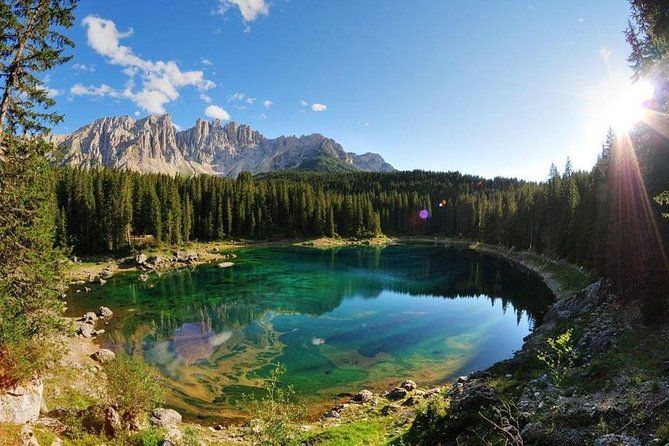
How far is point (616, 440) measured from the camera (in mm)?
10820

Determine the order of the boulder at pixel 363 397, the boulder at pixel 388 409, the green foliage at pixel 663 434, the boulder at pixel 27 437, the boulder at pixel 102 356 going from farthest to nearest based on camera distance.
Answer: the boulder at pixel 102 356 → the boulder at pixel 363 397 → the boulder at pixel 388 409 → the boulder at pixel 27 437 → the green foliage at pixel 663 434

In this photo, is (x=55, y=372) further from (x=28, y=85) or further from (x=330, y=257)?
(x=330, y=257)

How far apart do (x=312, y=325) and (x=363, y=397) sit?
20.1 m

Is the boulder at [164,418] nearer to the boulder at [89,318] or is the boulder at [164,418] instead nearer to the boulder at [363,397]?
the boulder at [363,397]

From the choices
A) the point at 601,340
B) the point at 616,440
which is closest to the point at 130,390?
the point at 616,440

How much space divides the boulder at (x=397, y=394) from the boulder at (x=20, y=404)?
69.9 feet

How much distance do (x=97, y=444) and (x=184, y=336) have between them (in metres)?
28.6

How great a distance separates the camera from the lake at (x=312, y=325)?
33.3 metres

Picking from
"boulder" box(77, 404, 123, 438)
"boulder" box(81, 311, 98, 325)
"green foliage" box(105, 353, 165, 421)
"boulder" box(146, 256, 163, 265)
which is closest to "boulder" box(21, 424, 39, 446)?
"boulder" box(77, 404, 123, 438)

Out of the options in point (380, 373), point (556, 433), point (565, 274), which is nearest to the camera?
point (556, 433)

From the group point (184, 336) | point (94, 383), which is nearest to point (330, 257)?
point (184, 336)

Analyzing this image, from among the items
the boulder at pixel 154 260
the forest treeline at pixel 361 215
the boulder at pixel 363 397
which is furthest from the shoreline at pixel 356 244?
the forest treeline at pixel 361 215

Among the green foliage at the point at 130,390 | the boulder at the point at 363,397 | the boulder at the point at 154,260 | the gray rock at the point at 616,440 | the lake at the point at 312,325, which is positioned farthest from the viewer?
the boulder at the point at 154,260

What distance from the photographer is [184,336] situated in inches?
1721
